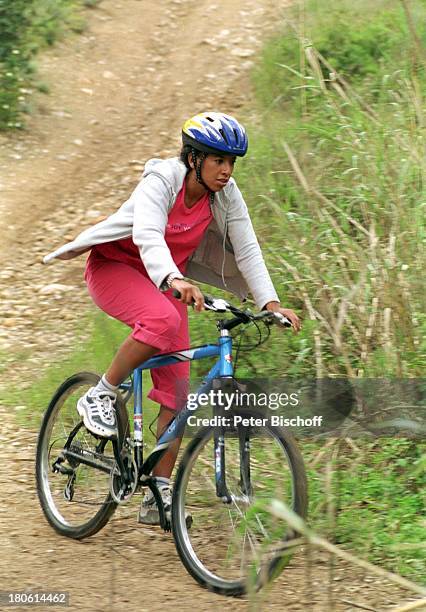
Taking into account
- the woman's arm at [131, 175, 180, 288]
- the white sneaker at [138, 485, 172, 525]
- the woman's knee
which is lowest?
the white sneaker at [138, 485, 172, 525]

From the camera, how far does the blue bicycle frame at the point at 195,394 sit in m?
4.06

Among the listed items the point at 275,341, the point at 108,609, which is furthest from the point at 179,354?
the point at 275,341

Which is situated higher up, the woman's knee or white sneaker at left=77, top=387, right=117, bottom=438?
the woman's knee

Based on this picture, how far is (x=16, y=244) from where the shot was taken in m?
8.20

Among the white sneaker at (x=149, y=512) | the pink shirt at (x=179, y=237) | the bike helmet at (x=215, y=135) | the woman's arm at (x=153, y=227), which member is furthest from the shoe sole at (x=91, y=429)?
the bike helmet at (x=215, y=135)

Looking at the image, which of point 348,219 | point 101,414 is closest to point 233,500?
point 101,414

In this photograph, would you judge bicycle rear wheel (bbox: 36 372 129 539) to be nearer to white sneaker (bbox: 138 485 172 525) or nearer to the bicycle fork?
white sneaker (bbox: 138 485 172 525)

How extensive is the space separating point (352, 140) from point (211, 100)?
3.58m

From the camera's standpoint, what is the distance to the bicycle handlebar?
13.1 feet

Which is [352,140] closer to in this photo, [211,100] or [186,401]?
[186,401]

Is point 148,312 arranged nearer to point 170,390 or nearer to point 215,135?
point 170,390

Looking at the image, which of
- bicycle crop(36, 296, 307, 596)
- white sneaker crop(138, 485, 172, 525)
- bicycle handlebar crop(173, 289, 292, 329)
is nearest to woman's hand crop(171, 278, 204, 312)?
bicycle handlebar crop(173, 289, 292, 329)

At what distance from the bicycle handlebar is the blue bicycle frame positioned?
80 mm
